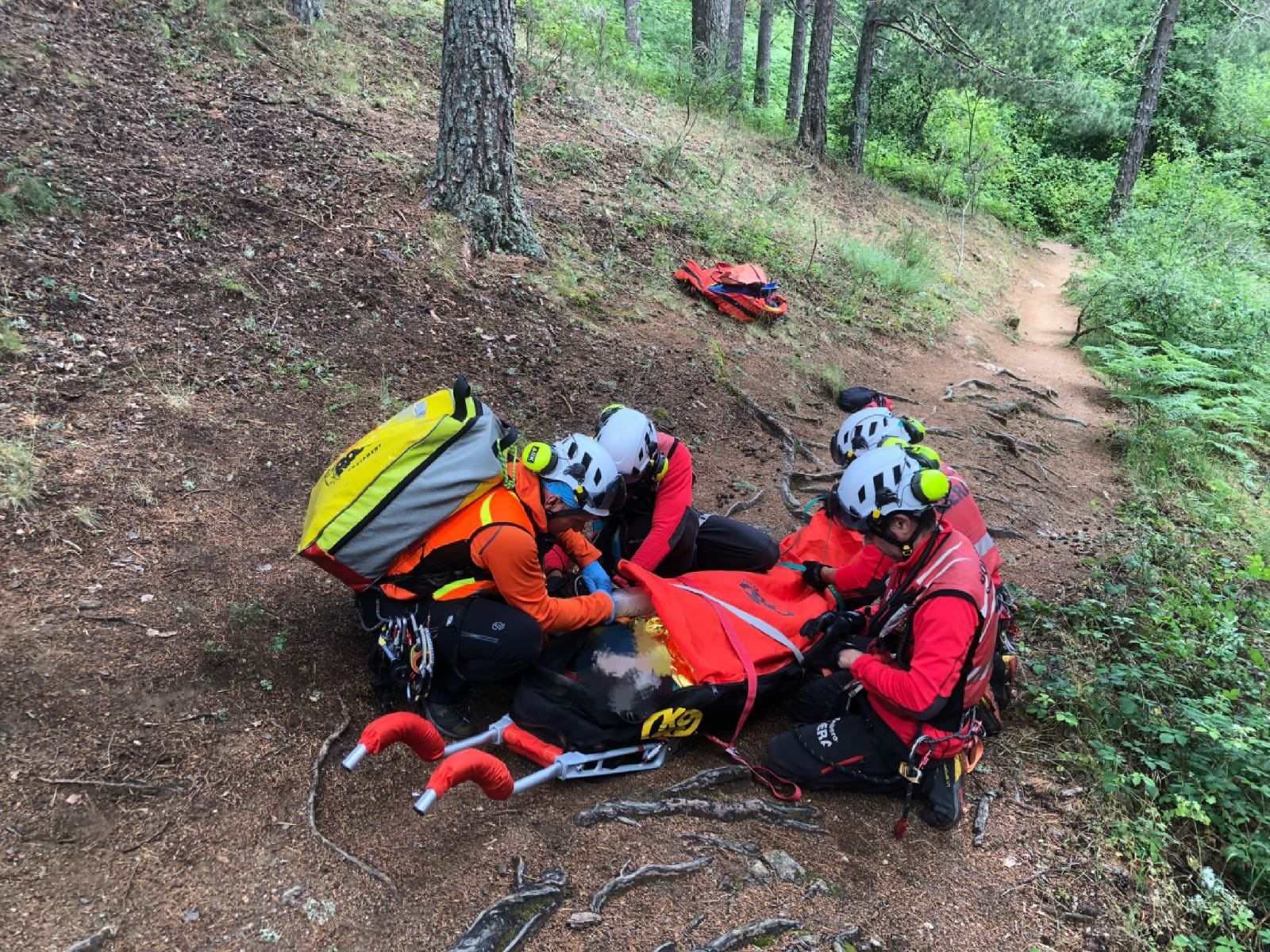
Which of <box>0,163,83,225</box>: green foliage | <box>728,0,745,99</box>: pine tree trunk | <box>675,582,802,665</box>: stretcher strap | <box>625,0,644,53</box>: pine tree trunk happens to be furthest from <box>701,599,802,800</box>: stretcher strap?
<box>625,0,644,53</box>: pine tree trunk

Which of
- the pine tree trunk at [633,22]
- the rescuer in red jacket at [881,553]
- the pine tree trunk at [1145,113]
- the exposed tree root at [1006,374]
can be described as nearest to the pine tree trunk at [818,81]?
the pine tree trunk at [633,22]

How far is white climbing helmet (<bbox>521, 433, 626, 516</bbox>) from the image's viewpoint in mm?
3307

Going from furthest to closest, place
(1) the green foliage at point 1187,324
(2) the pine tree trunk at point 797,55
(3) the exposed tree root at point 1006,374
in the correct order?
(2) the pine tree trunk at point 797,55, (3) the exposed tree root at point 1006,374, (1) the green foliage at point 1187,324

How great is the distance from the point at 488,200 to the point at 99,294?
11.0 feet

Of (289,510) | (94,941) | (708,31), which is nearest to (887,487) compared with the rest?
(94,941)

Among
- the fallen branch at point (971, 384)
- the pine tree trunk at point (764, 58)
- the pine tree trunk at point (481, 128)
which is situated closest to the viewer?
the pine tree trunk at point (481, 128)

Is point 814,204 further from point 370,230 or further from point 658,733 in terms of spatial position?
point 658,733

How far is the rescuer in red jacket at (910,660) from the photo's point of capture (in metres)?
3.15

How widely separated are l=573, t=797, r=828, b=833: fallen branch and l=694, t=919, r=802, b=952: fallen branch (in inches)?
20.6

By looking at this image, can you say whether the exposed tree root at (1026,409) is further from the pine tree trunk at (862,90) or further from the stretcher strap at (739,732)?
the pine tree trunk at (862,90)

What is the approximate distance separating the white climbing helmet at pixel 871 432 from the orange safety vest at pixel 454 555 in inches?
81.6

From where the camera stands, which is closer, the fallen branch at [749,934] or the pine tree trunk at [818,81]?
the fallen branch at [749,934]

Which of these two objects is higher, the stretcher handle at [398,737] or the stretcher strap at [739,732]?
the stretcher handle at [398,737]

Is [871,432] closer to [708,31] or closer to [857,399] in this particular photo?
[857,399]
